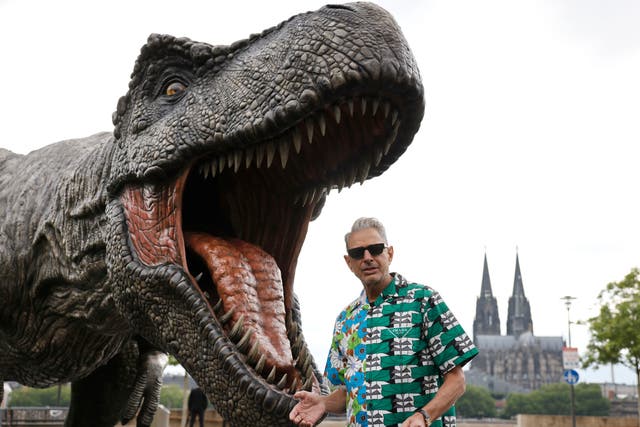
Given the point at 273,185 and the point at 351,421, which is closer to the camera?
the point at 351,421

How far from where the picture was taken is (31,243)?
3.49 m

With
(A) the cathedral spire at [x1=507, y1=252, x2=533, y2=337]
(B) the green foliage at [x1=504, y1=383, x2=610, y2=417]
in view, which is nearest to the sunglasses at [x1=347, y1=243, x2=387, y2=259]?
(B) the green foliage at [x1=504, y1=383, x2=610, y2=417]

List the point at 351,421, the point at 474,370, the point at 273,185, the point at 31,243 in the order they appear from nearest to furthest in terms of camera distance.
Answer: the point at 351,421
the point at 273,185
the point at 31,243
the point at 474,370

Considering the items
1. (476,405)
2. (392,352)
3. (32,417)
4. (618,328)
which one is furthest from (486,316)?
(392,352)

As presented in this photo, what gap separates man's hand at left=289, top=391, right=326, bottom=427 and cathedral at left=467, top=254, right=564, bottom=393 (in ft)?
378

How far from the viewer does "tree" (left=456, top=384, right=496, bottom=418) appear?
93.4 meters

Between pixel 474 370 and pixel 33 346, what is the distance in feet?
395

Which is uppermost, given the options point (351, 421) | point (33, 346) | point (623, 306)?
point (623, 306)

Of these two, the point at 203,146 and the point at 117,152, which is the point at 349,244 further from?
the point at 117,152

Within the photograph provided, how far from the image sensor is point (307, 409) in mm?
2180

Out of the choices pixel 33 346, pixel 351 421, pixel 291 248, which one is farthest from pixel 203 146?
pixel 33 346

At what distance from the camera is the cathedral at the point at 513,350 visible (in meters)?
112

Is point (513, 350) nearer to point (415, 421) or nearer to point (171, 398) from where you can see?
point (171, 398)

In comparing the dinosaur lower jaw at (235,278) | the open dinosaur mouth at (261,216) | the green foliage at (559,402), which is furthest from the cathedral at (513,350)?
the dinosaur lower jaw at (235,278)
